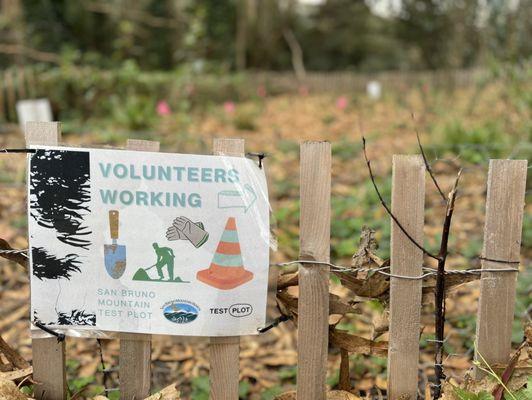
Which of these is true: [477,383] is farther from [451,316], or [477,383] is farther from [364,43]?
[364,43]

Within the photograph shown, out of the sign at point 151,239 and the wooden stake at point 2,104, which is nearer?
the sign at point 151,239

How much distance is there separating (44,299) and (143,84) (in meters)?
8.29

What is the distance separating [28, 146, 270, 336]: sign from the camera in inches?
63.3

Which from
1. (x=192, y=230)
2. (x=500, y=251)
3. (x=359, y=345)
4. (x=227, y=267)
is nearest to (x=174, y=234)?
(x=192, y=230)

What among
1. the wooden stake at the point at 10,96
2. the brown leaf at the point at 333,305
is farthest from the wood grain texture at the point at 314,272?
the wooden stake at the point at 10,96

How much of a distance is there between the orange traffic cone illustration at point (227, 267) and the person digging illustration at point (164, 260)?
0.08 metres

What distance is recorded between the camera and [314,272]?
5.38 feet

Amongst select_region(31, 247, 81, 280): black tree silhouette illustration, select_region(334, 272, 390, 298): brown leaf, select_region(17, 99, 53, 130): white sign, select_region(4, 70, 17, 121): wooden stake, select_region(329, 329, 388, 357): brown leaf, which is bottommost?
select_region(329, 329, 388, 357): brown leaf

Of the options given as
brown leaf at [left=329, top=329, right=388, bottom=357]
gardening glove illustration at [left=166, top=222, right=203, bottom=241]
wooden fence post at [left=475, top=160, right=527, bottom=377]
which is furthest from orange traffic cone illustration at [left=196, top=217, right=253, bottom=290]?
wooden fence post at [left=475, top=160, right=527, bottom=377]

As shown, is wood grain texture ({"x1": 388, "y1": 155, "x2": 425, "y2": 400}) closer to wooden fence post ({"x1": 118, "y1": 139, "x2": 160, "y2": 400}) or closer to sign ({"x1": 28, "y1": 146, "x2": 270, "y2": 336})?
sign ({"x1": 28, "y1": 146, "x2": 270, "y2": 336})

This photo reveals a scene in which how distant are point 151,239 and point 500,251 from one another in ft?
3.28

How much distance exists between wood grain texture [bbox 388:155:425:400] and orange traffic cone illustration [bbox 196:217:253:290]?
0.43 m

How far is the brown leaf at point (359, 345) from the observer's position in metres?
1.72

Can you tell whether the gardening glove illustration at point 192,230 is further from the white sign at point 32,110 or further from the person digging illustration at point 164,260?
the white sign at point 32,110
